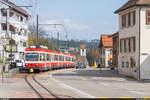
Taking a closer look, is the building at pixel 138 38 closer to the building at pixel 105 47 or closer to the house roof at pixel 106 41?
the building at pixel 105 47

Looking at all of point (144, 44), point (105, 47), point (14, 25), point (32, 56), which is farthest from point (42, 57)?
point (105, 47)

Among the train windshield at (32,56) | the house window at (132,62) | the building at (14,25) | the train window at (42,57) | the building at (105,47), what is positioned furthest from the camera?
the building at (105,47)

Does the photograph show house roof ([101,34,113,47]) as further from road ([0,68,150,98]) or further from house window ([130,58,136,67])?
road ([0,68,150,98])

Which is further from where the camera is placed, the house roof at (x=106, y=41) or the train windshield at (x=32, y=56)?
the house roof at (x=106, y=41)

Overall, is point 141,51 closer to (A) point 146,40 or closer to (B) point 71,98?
(A) point 146,40

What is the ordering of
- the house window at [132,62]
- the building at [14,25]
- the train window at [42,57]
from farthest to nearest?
the building at [14,25] → the train window at [42,57] → the house window at [132,62]

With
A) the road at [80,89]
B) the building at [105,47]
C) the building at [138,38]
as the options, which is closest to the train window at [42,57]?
the building at [138,38]

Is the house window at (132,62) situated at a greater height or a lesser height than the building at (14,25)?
lesser

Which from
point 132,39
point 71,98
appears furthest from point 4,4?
point 71,98

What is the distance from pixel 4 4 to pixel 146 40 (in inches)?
1343

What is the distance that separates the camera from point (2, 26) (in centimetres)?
6072

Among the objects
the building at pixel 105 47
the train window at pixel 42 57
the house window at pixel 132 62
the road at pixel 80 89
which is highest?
the building at pixel 105 47

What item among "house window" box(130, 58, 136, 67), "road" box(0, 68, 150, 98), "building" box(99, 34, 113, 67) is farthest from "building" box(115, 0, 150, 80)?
"building" box(99, 34, 113, 67)

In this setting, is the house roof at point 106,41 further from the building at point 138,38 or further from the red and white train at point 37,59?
the building at point 138,38
